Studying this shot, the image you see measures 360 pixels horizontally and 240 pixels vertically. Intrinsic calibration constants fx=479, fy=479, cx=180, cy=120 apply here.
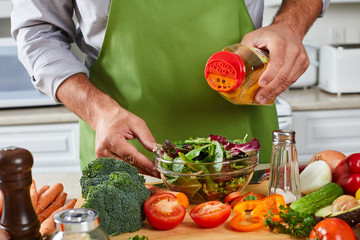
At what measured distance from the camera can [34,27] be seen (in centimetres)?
139

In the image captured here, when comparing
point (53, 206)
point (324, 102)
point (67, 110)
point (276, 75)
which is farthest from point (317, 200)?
point (67, 110)

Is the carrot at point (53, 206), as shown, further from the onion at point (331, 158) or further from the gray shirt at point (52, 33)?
the onion at point (331, 158)

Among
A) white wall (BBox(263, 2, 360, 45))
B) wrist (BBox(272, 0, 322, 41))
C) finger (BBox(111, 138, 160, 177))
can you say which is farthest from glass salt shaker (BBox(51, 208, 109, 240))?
white wall (BBox(263, 2, 360, 45))

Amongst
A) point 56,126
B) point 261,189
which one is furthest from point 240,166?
point 56,126

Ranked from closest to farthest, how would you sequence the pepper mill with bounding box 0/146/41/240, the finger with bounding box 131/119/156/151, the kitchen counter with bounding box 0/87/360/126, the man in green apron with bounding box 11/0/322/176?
1. the pepper mill with bounding box 0/146/41/240
2. the finger with bounding box 131/119/156/151
3. the man in green apron with bounding box 11/0/322/176
4. the kitchen counter with bounding box 0/87/360/126

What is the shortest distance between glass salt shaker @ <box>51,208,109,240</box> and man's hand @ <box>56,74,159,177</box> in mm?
476

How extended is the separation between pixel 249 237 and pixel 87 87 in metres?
0.62

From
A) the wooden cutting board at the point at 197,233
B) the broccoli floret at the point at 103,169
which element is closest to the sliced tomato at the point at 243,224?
the wooden cutting board at the point at 197,233

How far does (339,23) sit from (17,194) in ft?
→ 9.31

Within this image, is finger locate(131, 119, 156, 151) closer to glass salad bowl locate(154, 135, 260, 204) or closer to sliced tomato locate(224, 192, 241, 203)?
glass salad bowl locate(154, 135, 260, 204)

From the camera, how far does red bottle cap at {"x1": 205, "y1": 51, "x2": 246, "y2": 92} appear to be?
108 centimetres

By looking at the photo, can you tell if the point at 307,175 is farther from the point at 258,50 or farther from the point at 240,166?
the point at 258,50

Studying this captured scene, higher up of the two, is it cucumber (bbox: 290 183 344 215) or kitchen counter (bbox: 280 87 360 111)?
cucumber (bbox: 290 183 344 215)

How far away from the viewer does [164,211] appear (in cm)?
98
